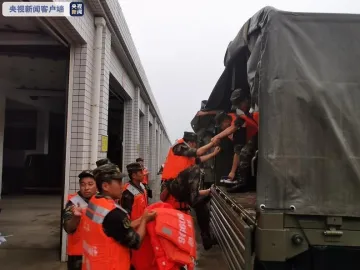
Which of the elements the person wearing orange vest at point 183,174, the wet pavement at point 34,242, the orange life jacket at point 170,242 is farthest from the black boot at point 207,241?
the orange life jacket at point 170,242

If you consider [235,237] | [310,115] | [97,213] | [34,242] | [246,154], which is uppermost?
[310,115]

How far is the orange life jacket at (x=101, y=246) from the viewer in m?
2.36

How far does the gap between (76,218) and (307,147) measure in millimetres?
1987

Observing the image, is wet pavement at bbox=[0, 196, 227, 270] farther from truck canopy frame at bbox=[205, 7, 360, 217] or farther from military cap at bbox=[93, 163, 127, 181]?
military cap at bbox=[93, 163, 127, 181]

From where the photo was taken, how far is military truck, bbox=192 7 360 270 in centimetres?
263

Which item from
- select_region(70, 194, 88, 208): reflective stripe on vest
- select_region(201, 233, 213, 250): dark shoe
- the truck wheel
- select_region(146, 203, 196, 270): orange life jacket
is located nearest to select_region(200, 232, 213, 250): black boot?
select_region(201, 233, 213, 250): dark shoe

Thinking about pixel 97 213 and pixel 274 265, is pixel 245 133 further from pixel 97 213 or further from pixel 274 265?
pixel 97 213

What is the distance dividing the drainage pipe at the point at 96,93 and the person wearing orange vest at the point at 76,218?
249cm

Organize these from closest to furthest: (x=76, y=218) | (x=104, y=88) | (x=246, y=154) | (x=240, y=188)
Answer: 1. (x=76, y=218)
2. (x=246, y=154)
3. (x=240, y=188)
4. (x=104, y=88)

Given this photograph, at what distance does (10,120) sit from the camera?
1446cm

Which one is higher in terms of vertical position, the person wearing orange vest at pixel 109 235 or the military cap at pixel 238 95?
the military cap at pixel 238 95

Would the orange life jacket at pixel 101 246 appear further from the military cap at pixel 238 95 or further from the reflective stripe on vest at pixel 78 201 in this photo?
the military cap at pixel 238 95

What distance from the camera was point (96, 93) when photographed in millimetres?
6039

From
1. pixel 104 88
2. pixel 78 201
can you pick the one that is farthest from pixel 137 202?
pixel 104 88
